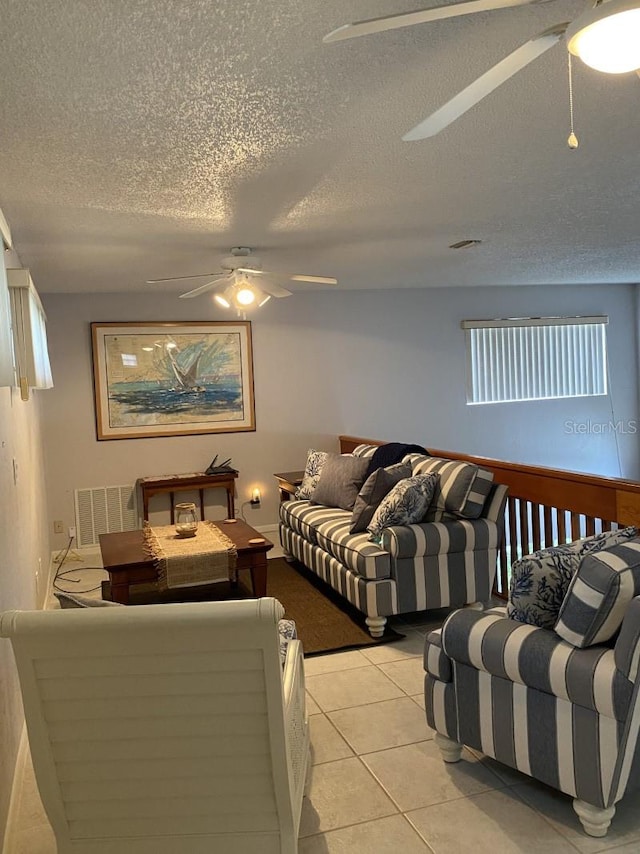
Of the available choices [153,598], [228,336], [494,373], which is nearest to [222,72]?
[153,598]

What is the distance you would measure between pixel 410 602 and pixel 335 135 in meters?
2.51

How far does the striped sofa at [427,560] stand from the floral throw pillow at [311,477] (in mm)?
1093

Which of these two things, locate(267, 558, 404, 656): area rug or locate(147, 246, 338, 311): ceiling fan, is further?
locate(147, 246, 338, 311): ceiling fan

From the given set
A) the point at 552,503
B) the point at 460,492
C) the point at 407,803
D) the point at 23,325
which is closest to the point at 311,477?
the point at 460,492

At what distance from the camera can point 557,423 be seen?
7684 millimetres

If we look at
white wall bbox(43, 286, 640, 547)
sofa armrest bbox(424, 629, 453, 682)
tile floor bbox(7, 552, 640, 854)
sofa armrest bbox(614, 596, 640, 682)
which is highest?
white wall bbox(43, 286, 640, 547)

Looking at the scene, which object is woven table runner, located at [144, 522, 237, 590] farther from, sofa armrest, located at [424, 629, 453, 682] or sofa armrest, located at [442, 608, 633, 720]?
sofa armrest, located at [442, 608, 633, 720]

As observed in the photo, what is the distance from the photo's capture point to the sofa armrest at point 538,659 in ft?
6.66

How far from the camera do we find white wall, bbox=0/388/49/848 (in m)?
2.36

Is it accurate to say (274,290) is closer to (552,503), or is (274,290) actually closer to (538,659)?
(552,503)

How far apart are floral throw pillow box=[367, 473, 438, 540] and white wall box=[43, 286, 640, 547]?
2839 millimetres

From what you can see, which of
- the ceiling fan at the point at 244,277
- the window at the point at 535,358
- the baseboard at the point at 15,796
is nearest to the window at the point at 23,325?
the ceiling fan at the point at 244,277

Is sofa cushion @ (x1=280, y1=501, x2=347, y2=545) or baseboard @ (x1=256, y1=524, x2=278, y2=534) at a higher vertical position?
sofa cushion @ (x1=280, y1=501, x2=347, y2=545)

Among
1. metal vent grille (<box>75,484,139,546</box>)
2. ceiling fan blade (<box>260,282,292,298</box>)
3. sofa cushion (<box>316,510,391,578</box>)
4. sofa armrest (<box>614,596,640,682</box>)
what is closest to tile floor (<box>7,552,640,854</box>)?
sofa armrest (<box>614,596,640,682</box>)
